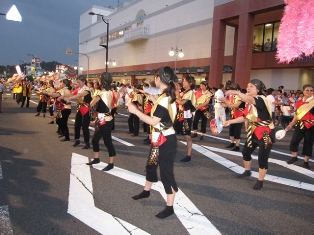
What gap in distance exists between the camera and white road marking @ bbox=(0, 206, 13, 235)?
3.18 meters

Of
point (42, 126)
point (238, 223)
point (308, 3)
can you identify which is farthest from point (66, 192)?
point (42, 126)

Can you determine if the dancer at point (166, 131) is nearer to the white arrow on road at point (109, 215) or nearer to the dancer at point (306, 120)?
the white arrow on road at point (109, 215)

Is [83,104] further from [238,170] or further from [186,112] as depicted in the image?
[238,170]

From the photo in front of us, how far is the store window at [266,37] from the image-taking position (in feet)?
72.6

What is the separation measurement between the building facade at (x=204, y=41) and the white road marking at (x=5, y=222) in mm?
18413

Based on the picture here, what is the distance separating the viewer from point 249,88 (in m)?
4.61

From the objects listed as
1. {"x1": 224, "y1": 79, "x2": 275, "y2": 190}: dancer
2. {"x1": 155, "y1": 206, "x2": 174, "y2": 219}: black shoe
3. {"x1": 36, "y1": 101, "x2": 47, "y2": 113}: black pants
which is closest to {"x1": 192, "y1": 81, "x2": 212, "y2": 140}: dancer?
{"x1": 224, "y1": 79, "x2": 275, "y2": 190}: dancer

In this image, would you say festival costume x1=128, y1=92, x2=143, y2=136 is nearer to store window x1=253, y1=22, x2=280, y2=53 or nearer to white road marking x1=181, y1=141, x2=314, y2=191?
white road marking x1=181, y1=141, x2=314, y2=191

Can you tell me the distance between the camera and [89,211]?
3.74 metres

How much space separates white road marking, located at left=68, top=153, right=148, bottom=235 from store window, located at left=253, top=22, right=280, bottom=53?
21254mm

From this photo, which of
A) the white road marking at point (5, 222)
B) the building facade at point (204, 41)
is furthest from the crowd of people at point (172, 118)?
the building facade at point (204, 41)

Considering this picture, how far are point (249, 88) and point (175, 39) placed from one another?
1125 inches

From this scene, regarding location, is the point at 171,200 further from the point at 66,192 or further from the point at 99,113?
the point at 99,113

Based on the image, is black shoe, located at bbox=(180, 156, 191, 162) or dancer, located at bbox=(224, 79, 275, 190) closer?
dancer, located at bbox=(224, 79, 275, 190)
